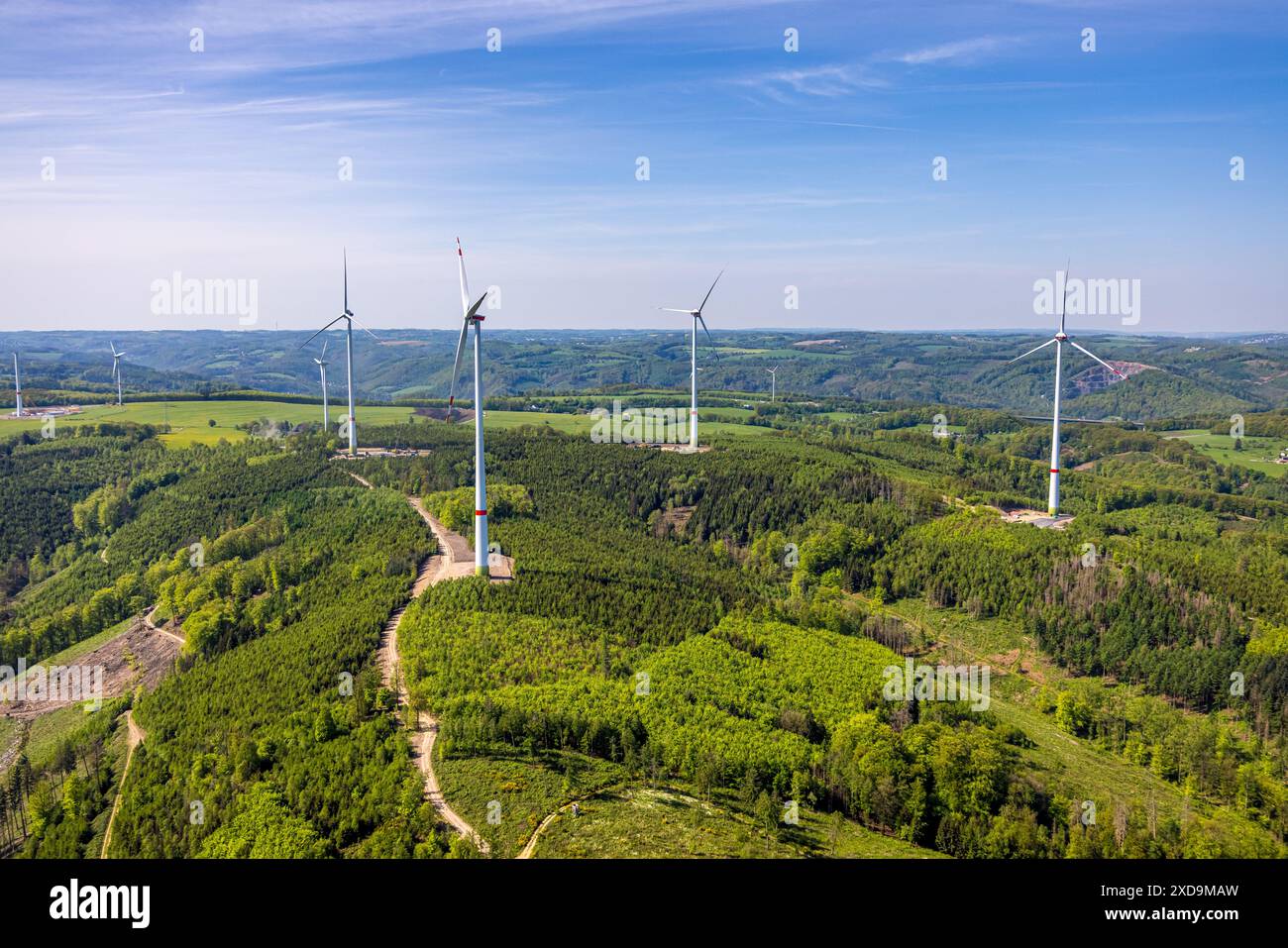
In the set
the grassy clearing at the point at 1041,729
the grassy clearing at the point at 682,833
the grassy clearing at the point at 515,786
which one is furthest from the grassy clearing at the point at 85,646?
the grassy clearing at the point at 1041,729

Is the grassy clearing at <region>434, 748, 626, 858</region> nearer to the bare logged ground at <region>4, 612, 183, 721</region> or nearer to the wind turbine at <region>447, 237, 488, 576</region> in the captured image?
the wind turbine at <region>447, 237, 488, 576</region>

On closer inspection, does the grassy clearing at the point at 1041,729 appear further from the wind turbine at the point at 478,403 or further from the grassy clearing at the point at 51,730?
the grassy clearing at the point at 51,730

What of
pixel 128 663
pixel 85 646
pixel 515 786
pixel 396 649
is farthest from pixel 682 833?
pixel 85 646

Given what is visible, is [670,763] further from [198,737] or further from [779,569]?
[779,569]

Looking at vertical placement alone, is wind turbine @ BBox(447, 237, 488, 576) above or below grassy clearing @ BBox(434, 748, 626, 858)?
above

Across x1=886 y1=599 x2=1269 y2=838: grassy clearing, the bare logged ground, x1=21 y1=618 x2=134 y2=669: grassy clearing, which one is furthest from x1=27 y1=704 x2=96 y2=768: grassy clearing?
x1=886 y1=599 x2=1269 y2=838: grassy clearing

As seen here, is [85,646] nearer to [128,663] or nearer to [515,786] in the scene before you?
[128,663]

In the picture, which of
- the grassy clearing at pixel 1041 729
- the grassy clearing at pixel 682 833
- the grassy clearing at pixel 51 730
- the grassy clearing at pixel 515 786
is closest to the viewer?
the grassy clearing at pixel 682 833
